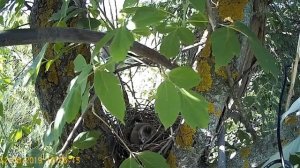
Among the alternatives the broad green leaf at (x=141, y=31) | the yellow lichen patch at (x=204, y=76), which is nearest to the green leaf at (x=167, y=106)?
the broad green leaf at (x=141, y=31)

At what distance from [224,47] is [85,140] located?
0.37 metres

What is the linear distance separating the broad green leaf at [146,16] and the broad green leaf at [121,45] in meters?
0.06

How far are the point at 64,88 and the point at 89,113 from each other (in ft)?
0.25

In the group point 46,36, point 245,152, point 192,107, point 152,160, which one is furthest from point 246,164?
point 46,36

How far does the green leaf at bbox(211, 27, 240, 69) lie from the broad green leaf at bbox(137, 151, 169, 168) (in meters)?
0.17

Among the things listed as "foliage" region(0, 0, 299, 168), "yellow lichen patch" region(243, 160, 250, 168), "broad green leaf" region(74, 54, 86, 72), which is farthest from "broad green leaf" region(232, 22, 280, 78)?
"yellow lichen patch" region(243, 160, 250, 168)

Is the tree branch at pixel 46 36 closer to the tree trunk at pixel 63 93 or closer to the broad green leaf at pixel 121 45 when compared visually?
the broad green leaf at pixel 121 45

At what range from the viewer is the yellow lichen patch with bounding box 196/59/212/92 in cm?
83

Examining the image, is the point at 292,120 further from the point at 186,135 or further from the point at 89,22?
the point at 89,22

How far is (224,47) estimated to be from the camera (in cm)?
59

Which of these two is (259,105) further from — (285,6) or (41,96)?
(41,96)

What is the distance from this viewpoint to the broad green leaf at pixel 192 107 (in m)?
0.54

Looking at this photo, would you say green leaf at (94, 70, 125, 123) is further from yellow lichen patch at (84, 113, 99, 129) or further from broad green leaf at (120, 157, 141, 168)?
yellow lichen patch at (84, 113, 99, 129)

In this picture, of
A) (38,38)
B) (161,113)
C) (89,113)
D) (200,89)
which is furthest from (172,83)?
(89,113)
